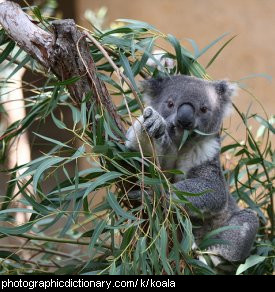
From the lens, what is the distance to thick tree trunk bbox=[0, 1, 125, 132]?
2406 millimetres

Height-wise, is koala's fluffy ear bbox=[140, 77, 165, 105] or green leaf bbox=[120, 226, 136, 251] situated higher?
koala's fluffy ear bbox=[140, 77, 165, 105]

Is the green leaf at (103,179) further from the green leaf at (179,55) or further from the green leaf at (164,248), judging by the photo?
the green leaf at (179,55)

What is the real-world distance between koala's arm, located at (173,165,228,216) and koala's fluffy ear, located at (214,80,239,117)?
0.33 meters

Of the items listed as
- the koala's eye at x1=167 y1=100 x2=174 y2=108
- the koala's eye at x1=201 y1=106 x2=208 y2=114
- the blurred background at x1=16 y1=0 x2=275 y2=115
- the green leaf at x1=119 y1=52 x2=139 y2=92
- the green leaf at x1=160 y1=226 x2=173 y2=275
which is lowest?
the green leaf at x1=160 y1=226 x2=173 y2=275

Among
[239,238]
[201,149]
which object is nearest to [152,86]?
[201,149]

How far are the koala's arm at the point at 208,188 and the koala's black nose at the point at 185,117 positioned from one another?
10.6 inches

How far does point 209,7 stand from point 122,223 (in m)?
3.78

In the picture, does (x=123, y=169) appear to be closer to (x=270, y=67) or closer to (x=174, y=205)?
(x=174, y=205)

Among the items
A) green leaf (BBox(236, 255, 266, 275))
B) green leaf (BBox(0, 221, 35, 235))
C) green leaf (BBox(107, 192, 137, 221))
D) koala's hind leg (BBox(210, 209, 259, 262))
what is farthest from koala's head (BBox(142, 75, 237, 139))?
green leaf (BBox(0, 221, 35, 235))

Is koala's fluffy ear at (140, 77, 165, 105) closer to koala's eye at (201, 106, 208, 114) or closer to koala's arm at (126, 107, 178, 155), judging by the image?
koala's eye at (201, 106, 208, 114)

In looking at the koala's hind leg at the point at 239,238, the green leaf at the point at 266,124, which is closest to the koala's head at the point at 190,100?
the green leaf at the point at 266,124

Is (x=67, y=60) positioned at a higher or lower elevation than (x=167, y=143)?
higher
